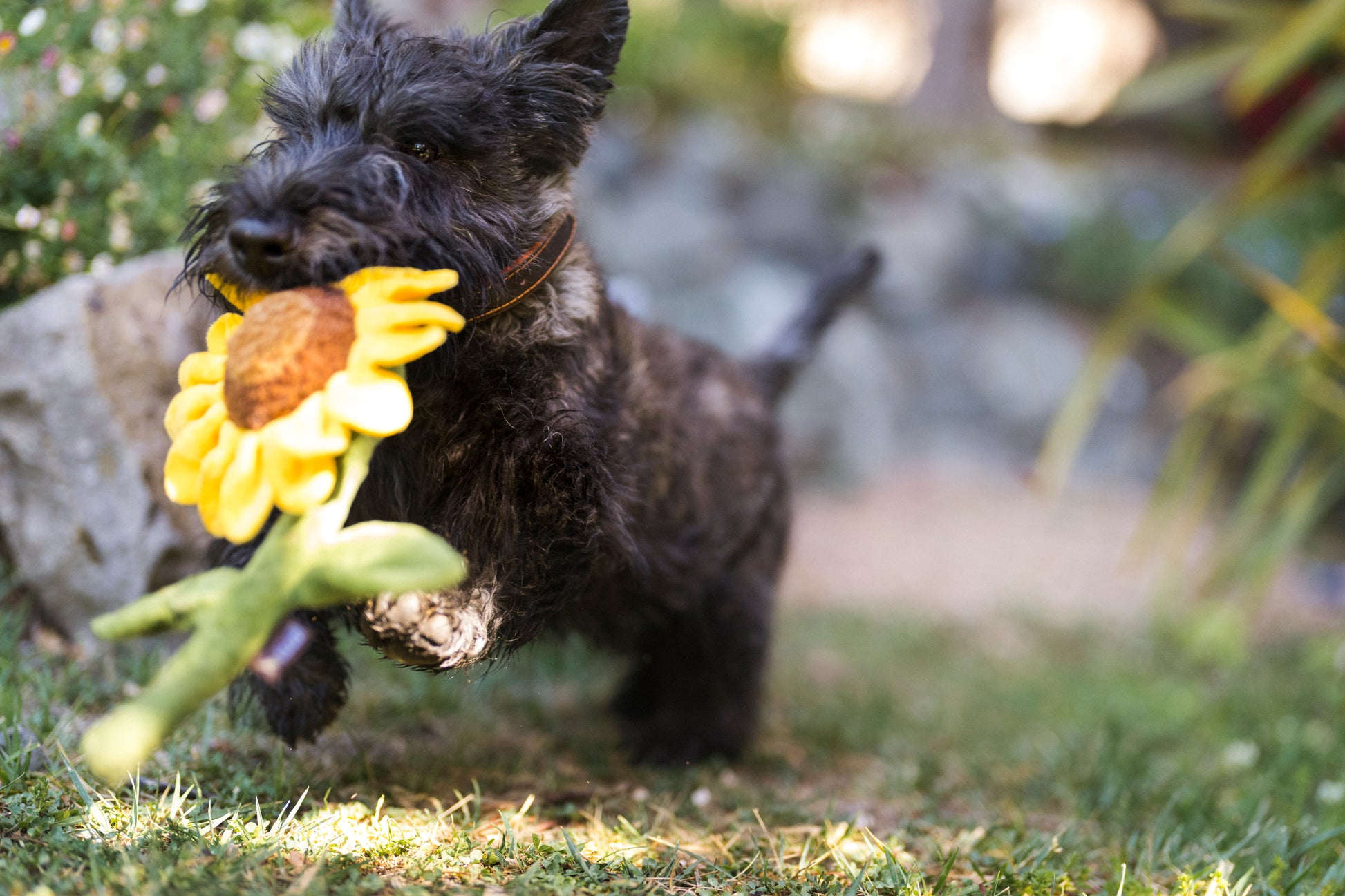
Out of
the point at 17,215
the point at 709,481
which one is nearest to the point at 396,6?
the point at 17,215

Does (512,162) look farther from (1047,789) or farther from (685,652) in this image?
(1047,789)

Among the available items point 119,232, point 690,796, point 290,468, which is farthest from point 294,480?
point 119,232

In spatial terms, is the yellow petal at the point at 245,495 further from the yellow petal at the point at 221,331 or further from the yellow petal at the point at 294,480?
the yellow petal at the point at 221,331

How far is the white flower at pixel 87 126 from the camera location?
10.3 ft

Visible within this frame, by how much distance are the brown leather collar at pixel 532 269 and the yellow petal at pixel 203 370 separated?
50 centimetres

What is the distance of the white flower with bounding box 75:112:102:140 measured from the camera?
10.3 ft

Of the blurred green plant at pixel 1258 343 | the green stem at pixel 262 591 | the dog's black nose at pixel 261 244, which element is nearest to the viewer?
the green stem at pixel 262 591

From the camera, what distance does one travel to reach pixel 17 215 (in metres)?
2.98

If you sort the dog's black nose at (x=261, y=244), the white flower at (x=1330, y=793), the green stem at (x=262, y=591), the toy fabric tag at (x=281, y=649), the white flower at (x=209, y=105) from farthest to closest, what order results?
the white flower at (x=209, y=105), the white flower at (x=1330, y=793), the toy fabric tag at (x=281, y=649), the dog's black nose at (x=261, y=244), the green stem at (x=262, y=591)

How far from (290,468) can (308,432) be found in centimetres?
7

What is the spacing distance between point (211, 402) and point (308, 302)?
294 millimetres

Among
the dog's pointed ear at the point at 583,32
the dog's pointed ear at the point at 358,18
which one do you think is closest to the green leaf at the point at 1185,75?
the dog's pointed ear at the point at 583,32

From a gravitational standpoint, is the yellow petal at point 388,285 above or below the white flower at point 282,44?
below

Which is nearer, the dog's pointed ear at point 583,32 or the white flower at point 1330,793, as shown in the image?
the dog's pointed ear at point 583,32
